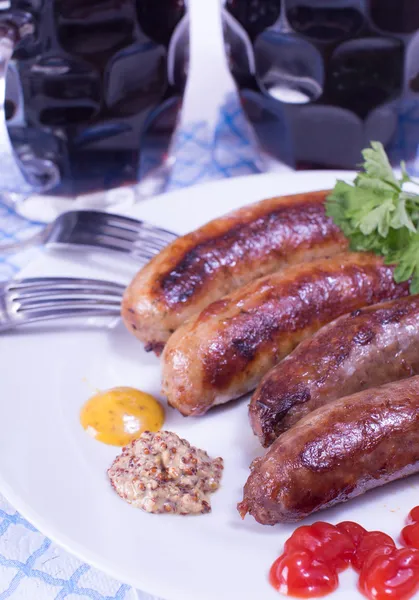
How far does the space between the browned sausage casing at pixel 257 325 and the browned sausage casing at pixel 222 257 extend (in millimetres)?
148

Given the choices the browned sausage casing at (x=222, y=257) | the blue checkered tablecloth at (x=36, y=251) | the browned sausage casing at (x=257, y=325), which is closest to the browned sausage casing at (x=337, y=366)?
the browned sausage casing at (x=257, y=325)

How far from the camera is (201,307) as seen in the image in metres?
3.23

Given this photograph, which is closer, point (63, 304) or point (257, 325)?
point (257, 325)

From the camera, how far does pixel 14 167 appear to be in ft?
14.1

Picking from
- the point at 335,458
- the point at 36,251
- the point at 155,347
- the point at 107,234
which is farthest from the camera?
the point at 36,251

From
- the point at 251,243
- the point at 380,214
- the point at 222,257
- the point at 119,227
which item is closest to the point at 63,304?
the point at 119,227

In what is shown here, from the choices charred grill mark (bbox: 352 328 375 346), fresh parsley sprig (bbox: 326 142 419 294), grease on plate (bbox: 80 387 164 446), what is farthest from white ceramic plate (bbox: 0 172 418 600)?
fresh parsley sprig (bbox: 326 142 419 294)

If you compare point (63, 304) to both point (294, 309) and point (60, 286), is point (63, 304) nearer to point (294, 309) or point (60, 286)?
point (60, 286)

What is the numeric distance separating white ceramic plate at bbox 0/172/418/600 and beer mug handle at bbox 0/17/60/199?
0.59m

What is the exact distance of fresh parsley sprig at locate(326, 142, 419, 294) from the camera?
10.7 ft

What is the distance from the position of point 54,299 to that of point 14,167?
1145 mm

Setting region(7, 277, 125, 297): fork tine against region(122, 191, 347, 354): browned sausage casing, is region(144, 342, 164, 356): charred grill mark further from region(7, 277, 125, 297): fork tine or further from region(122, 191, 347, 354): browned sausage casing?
region(7, 277, 125, 297): fork tine

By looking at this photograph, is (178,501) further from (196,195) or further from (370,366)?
(196,195)

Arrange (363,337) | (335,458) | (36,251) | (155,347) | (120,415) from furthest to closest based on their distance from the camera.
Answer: (36,251) → (155,347) → (120,415) → (363,337) → (335,458)
